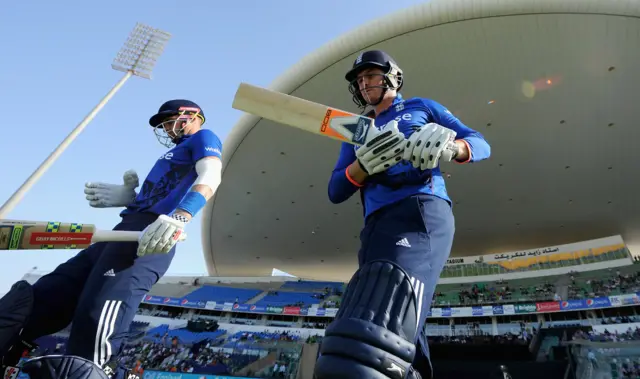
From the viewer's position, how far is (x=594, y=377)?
10820 millimetres

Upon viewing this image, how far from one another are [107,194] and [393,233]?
262cm

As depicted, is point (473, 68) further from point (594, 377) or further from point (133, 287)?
point (133, 287)

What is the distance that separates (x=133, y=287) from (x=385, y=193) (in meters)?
1.43

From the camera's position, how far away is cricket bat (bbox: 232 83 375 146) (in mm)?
1792

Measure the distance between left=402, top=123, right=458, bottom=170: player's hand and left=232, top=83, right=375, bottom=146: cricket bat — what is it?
344mm

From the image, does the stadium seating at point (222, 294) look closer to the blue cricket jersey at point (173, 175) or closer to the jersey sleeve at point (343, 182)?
the blue cricket jersey at point (173, 175)

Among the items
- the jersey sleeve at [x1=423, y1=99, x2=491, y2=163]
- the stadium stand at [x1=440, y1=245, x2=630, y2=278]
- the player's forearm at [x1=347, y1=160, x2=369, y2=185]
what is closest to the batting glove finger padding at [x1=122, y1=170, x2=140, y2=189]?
the player's forearm at [x1=347, y1=160, x2=369, y2=185]

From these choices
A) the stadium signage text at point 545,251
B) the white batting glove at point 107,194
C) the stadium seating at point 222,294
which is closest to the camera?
the white batting glove at point 107,194

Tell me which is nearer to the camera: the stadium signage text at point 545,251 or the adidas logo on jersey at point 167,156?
the adidas logo on jersey at point 167,156

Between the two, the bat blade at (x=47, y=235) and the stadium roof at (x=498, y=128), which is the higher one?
the stadium roof at (x=498, y=128)

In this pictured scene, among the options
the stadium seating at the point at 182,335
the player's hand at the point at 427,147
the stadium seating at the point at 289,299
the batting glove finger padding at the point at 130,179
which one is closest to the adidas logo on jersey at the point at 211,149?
the batting glove finger padding at the point at 130,179

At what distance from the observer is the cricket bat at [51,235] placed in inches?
77.1

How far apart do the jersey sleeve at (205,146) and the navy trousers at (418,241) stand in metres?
1.35

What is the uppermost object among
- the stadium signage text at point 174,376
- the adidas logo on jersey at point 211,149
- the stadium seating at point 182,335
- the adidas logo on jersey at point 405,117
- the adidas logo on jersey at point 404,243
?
the adidas logo on jersey at point 405,117
